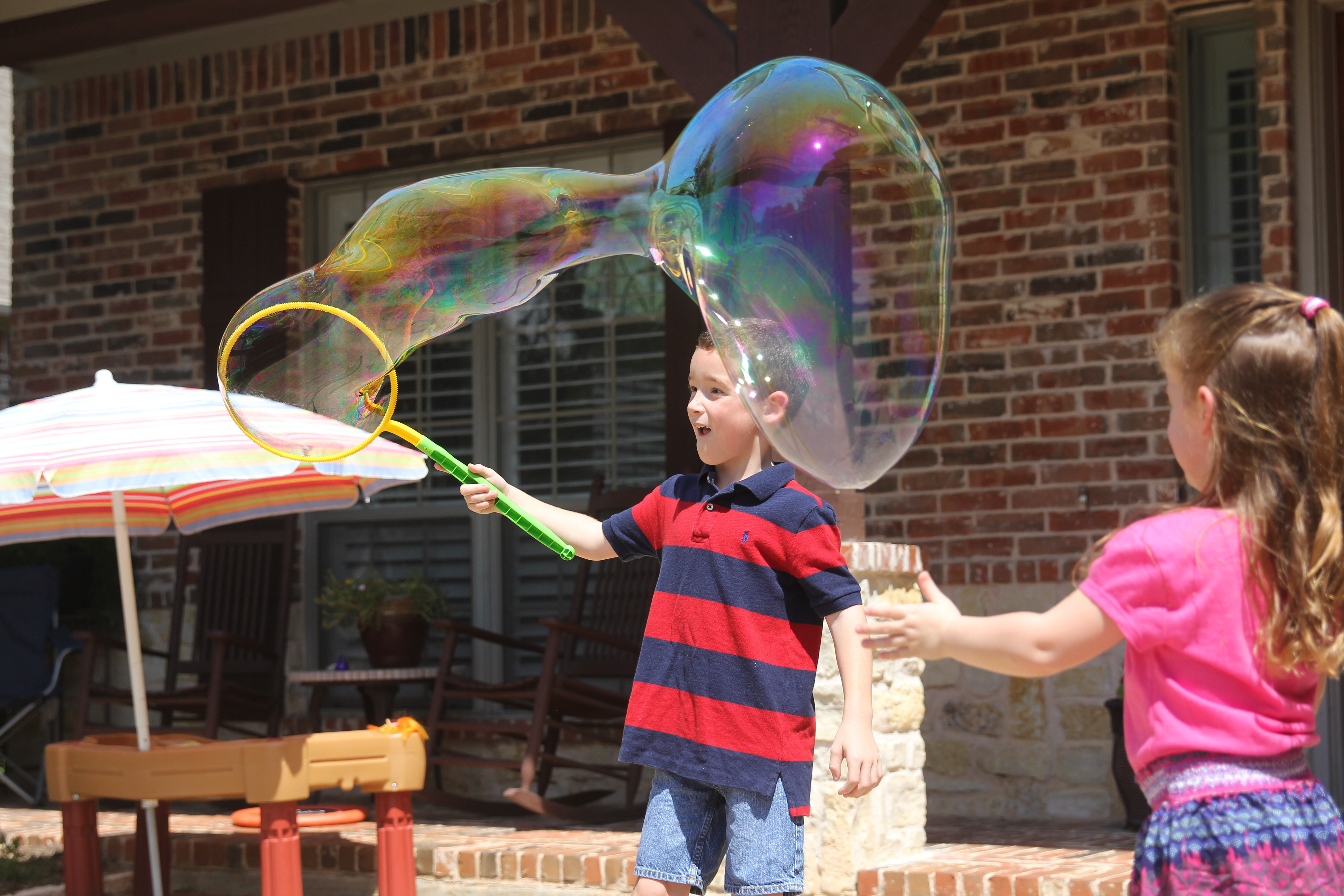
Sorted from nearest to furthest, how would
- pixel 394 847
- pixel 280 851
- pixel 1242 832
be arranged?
pixel 1242 832
pixel 280 851
pixel 394 847

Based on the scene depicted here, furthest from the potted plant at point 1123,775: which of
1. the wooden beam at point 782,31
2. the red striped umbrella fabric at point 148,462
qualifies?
the red striped umbrella fabric at point 148,462

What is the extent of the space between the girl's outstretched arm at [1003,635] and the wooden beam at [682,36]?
2521 millimetres

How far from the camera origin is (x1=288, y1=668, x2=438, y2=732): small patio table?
542 centimetres

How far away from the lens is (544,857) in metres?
4.30

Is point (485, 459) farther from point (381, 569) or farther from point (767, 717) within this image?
point (767, 717)

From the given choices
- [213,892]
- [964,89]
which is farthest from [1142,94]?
[213,892]

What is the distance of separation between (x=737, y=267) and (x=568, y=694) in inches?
114

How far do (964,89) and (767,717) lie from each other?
140 inches

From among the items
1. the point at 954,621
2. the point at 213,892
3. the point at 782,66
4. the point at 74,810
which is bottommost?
the point at 213,892

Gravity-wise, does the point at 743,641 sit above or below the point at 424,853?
above

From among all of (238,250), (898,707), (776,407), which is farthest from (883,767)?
(238,250)

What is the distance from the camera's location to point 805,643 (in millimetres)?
2555

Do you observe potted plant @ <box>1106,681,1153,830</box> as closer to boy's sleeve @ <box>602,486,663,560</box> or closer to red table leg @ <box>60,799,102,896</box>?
boy's sleeve @ <box>602,486,663,560</box>

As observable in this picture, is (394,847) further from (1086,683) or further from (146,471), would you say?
(1086,683)
